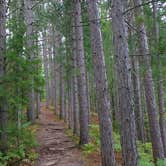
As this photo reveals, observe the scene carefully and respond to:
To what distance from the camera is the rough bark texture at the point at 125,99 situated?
6.04 meters

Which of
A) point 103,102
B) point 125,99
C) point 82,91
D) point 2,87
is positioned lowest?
point 103,102

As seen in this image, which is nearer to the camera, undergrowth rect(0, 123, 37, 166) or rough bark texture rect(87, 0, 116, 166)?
rough bark texture rect(87, 0, 116, 166)

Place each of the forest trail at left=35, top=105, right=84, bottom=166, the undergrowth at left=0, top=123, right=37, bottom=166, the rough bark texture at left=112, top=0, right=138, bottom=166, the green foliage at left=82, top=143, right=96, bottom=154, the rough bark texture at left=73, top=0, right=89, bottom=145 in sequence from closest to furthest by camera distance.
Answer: the rough bark texture at left=112, top=0, right=138, bottom=166 < the undergrowth at left=0, top=123, right=37, bottom=166 < the forest trail at left=35, top=105, right=84, bottom=166 < the green foliage at left=82, top=143, right=96, bottom=154 < the rough bark texture at left=73, top=0, right=89, bottom=145

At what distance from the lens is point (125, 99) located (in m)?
6.07

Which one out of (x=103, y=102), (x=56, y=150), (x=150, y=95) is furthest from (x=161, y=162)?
(x=56, y=150)

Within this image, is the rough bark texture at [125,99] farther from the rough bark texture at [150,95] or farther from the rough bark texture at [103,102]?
the rough bark texture at [150,95]

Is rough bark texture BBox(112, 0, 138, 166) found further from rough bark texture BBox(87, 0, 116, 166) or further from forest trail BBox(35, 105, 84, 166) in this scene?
forest trail BBox(35, 105, 84, 166)

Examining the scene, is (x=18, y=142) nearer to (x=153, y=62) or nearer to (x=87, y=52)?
(x=153, y=62)

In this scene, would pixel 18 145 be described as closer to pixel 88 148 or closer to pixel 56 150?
pixel 56 150

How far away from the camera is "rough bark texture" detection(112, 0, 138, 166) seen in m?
6.04

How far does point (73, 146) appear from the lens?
41.2 feet

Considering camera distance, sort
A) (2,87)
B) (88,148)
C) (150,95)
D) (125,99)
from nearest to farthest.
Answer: (125,99), (2,87), (150,95), (88,148)

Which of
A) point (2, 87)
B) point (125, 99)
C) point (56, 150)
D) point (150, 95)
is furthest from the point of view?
point (56, 150)

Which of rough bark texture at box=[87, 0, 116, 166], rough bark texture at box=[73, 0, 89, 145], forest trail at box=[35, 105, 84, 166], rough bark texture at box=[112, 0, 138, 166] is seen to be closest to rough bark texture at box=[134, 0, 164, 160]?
rough bark texture at box=[87, 0, 116, 166]
